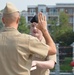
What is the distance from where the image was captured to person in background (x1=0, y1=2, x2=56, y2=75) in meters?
2.65

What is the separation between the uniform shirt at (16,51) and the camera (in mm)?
2652

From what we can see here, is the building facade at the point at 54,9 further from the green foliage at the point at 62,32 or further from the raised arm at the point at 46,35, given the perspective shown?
the raised arm at the point at 46,35

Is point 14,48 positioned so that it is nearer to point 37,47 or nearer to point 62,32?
point 37,47

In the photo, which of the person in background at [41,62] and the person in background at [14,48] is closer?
the person in background at [14,48]

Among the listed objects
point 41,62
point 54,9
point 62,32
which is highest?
point 41,62

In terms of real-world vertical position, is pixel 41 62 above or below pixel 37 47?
below

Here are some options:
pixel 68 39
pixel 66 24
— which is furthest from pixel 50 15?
pixel 68 39

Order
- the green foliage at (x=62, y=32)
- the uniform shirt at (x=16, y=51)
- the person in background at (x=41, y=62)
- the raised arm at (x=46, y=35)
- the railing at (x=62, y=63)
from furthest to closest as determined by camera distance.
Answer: the green foliage at (x=62, y=32) → the railing at (x=62, y=63) → the person in background at (x=41, y=62) → the raised arm at (x=46, y=35) → the uniform shirt at (x=16, y=51)

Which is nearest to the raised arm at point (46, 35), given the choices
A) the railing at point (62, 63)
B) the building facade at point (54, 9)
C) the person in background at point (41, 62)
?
the person in background at point (41, 62)

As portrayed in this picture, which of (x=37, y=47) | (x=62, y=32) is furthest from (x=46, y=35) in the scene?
(x=62, y=32)

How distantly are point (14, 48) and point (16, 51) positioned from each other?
0.02m

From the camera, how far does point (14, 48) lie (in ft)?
8.71

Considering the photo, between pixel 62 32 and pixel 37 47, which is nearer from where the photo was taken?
pixel 37 47

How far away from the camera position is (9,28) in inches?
106
